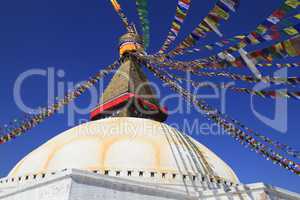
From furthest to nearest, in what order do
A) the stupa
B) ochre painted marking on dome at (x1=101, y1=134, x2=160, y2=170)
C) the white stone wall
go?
ochre painted marking on dome at (x1=101, y1=134, x2=160, y2=170) < the stupa < the white stone wall

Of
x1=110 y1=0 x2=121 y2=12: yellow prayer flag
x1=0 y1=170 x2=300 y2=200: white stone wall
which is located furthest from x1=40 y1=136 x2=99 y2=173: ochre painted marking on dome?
x1=110 y1=0 x2=121 y2=12: yellow prayer flag

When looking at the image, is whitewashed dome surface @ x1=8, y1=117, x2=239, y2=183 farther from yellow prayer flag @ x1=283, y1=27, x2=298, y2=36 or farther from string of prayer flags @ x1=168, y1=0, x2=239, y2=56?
yellow prayer flag @ x1=283, y1=27, x2=298, y2=36

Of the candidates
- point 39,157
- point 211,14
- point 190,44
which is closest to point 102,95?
point 39,157

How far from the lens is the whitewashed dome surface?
1252 centimetres

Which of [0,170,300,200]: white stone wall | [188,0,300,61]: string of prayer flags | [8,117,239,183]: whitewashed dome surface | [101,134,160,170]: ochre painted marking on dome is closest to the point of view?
[188,0,300,61]: string of prayer flags

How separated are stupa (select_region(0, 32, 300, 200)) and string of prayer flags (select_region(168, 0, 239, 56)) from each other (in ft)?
13.3

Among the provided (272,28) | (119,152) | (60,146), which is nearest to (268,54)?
(272,28)

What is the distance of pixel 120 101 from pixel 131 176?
6.92m

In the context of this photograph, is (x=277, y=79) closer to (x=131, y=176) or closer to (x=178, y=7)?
(x=178, y=7)

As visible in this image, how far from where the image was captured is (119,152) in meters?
12.8

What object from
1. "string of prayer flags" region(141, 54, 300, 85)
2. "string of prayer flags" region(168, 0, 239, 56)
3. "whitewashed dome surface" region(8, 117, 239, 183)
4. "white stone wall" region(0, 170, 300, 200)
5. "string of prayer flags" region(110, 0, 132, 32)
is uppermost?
"string of prayer flags" region(110, 0, 132, 32)

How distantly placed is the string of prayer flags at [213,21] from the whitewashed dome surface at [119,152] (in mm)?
3957

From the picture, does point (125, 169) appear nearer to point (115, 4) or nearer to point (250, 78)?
point (250, 78)

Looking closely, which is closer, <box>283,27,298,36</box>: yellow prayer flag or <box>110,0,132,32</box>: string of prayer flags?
<box>283,27,298,36</box>: yellow prayer flag
